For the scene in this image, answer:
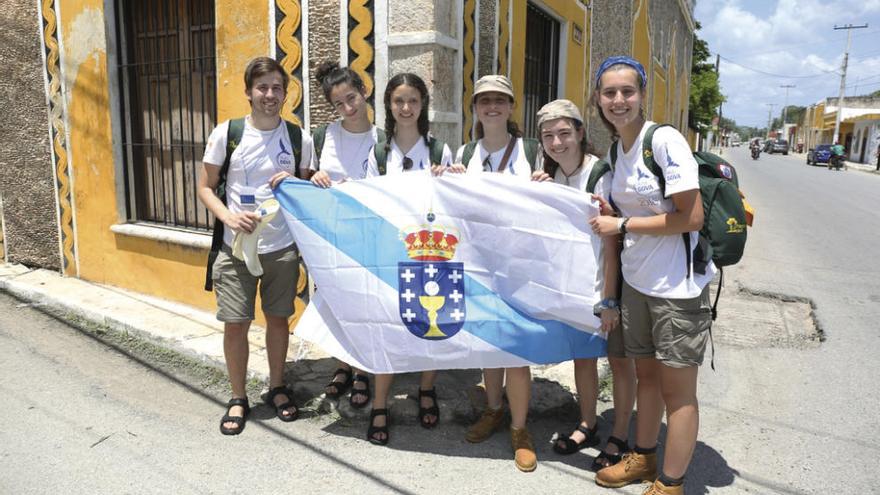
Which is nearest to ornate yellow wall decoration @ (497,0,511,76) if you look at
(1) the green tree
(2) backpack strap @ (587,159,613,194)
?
(2) backpack strap @ (587,159,613,194)

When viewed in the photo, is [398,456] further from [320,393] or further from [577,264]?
[577,264]

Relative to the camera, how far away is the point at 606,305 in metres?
3.09

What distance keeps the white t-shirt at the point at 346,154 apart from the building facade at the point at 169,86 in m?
0.80

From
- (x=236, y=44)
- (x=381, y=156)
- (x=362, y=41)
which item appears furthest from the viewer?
(x=236, y=44)

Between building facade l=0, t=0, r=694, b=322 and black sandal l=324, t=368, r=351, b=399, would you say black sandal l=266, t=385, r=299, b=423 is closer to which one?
black sandal l=324, t=368, r=351, b=399

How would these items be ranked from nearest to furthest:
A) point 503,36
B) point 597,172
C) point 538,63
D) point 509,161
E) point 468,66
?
point 597,172 < point 509,161 < point 468,66 < point 503,36 < point 538,63

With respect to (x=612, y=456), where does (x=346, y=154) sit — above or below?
above

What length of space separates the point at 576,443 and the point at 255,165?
2.38 m

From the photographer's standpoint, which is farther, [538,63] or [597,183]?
[538,63]

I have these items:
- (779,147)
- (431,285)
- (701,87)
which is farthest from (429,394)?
(779,147)

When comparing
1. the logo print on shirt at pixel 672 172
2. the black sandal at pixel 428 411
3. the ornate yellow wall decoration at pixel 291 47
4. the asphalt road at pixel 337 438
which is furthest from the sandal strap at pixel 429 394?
the ornate yellow wall decoration at pixel 291 47

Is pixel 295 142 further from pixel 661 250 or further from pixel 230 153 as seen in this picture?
pixel 661 250

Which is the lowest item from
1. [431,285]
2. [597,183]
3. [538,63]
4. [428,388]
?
[428,388]

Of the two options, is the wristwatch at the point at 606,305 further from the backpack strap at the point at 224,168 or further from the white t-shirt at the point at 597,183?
the backpack strap at the point at 224,168
